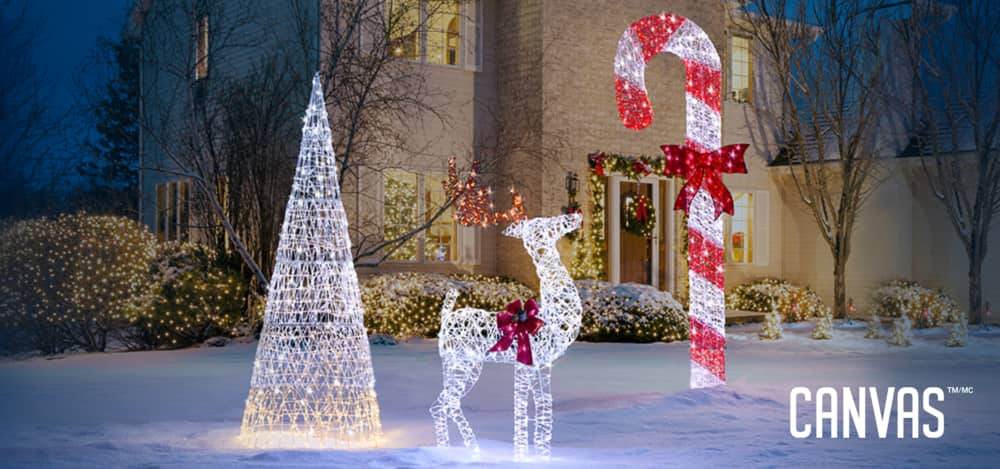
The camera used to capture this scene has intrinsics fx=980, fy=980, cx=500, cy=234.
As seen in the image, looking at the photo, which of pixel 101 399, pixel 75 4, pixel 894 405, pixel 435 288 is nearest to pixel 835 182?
pixel 435 288

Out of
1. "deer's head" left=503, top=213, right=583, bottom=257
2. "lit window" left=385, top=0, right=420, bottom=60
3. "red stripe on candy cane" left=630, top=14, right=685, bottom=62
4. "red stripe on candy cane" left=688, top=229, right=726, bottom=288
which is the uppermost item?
"lit window" left=385, top=0, right=420, bottom=60

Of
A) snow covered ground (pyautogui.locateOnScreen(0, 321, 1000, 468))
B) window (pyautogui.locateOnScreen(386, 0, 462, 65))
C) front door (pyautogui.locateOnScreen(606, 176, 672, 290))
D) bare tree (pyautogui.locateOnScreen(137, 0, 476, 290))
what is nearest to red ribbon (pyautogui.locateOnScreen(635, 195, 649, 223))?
front door (pyautogui.locateOnScreen(606, 176, 672, 290))

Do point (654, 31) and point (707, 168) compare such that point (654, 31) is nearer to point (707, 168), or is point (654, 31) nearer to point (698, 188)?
point (707, 168)

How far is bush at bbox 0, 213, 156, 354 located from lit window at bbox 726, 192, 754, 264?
38.7 feet

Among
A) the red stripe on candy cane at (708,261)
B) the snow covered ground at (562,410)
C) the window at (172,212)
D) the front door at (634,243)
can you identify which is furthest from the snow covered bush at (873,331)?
the window at (172,212)

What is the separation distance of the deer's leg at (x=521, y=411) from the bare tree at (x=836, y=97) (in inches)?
513

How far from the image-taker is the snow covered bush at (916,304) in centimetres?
1692

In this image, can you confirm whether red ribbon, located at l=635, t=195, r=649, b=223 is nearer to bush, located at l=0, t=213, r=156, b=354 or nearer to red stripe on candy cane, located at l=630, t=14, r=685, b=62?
red stripe on candy cane, located at l=630, t=14, r=685, b=62

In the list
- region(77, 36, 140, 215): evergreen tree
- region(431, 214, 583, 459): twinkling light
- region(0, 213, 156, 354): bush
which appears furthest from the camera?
region(77, 36, 140, 215): evergreen tree

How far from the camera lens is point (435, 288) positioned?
1445 centimetres

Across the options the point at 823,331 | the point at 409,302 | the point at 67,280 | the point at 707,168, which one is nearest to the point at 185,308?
the point at 67,280

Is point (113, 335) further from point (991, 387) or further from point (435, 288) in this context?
point (991, 387)

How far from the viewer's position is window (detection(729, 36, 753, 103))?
67.1 ft

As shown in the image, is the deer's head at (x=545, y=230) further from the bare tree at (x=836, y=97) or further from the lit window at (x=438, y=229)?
the bare tree at (x=836, y=97)
